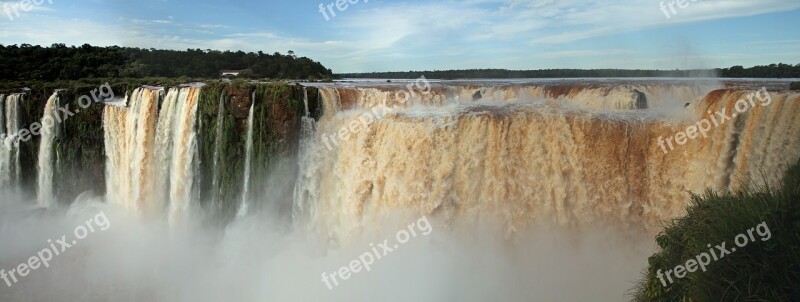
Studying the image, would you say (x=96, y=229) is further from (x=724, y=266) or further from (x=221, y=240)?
(x=724, y=266)

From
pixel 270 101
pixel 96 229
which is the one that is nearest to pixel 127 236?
pixel 96 229

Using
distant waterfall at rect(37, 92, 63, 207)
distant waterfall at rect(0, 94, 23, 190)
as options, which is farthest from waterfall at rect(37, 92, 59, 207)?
distant waterfall at rect(0, 94, 23, 190)

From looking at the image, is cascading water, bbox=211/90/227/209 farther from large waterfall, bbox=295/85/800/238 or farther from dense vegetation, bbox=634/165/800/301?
dense vegetation, bbox=634/165/800/301

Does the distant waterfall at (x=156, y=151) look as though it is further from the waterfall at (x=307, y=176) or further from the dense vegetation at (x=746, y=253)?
the dense vegetation at (x=746, y=253)

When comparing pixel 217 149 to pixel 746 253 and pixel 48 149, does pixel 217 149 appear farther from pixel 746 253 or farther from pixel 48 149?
pixel 746 253

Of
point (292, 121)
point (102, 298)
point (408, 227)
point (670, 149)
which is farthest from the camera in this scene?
point (292, 121)

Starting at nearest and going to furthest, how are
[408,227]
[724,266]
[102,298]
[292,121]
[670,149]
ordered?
[724,266]
[670,149]
[408,227]
[102,298]
[292,121]
